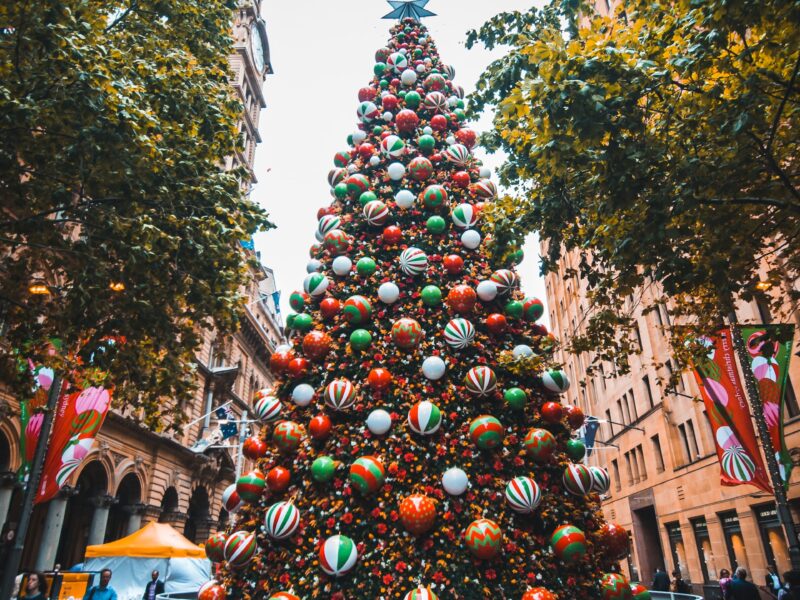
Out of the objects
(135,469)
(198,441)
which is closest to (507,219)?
(135,469)

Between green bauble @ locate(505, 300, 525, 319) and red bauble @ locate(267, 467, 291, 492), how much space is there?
442cm

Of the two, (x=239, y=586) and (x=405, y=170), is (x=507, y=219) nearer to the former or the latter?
(x=405, y=170)

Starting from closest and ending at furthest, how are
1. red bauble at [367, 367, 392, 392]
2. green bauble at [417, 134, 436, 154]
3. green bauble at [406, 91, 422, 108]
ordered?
red bauble at [367, 367, 392, 392] → green bauble at [417, 134, 436, 154] → green bauble at [406, 91, 422, 108]

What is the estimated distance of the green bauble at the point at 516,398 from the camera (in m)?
7.90

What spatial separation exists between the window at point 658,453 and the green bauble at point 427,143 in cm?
2393

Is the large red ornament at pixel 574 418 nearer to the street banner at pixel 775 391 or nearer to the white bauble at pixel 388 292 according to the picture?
the white bauble at pixel 388 292

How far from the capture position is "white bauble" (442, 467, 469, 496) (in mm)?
6945

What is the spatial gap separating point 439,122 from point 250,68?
36309 mm

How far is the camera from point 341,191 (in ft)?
34.9

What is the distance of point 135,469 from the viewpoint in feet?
74.9

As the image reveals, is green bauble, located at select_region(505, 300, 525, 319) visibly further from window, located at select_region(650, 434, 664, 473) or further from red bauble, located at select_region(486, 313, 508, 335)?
window, located at select_region(650, 434, 664, 473)

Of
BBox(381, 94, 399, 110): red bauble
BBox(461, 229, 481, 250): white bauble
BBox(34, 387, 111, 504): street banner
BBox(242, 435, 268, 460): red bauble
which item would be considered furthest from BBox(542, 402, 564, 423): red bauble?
BBox(34, 387, 111, 504): street banner

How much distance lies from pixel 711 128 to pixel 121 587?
718 inches

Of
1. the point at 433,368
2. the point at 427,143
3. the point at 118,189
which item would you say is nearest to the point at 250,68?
the point at 118,189
